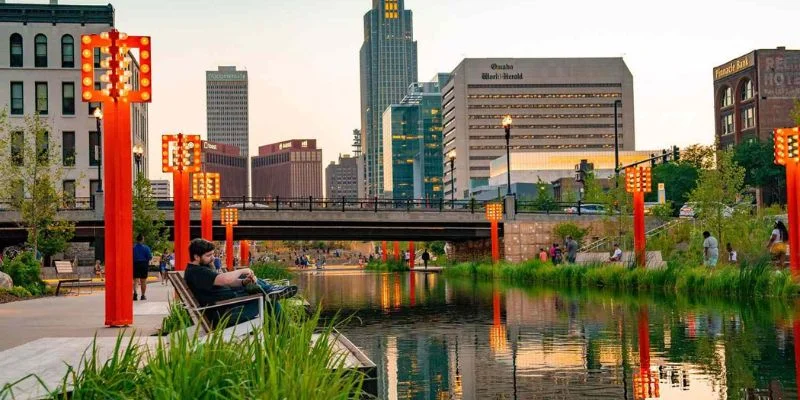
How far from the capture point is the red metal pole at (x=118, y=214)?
15227mm

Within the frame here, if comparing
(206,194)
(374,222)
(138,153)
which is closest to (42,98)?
(138,153)

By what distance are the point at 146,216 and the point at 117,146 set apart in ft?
132

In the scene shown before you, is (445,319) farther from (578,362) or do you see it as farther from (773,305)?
(578,362)

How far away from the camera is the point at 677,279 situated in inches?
1122

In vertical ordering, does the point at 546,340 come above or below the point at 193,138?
below

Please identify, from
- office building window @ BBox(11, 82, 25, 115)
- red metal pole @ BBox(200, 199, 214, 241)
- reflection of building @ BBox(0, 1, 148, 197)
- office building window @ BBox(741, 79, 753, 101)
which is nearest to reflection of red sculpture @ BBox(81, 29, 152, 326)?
red metal pole @ BBox(200, 199, 214, 241)

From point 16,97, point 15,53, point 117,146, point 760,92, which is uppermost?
point 760,92

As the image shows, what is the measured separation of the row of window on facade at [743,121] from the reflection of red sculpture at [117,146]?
109 meters

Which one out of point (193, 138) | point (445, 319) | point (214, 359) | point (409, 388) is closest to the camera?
point (214, 359)

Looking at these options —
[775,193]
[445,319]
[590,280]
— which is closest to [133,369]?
[445,319]

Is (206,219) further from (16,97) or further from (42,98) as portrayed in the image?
Result: (16,97)

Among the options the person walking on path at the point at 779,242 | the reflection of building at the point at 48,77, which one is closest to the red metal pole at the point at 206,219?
the person walking on path at the point at 779,242

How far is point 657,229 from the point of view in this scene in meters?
58.7

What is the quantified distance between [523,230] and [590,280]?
26.3 metres
